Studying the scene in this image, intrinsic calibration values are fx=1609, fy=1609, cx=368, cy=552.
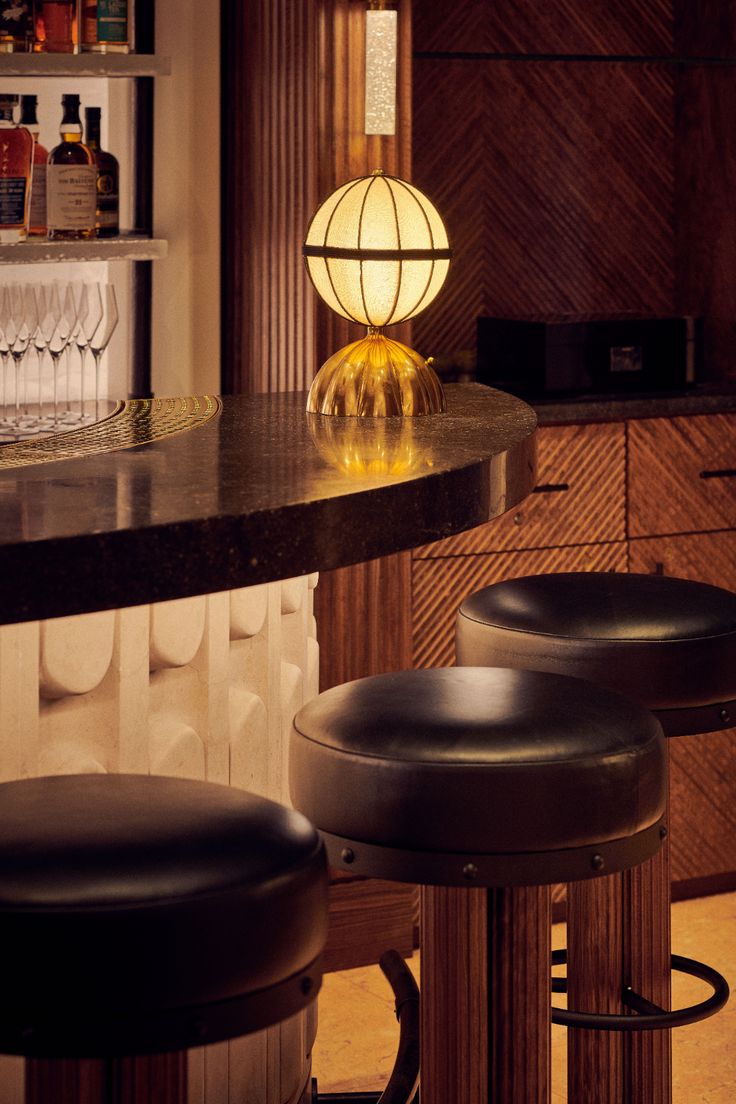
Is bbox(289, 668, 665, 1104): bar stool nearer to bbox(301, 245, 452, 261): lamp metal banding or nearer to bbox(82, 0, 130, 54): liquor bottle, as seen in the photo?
bbox(301, 245, 452, 261): lamp metal banding

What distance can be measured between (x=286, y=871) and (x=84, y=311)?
2.11 metres

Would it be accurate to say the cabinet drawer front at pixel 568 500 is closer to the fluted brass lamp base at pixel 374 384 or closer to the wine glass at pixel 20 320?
the wine glass at pixel 20 320

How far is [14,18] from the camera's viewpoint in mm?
3277

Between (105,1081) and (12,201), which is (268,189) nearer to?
(12,201)

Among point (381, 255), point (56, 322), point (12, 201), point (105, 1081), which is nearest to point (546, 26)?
point (12, 201)

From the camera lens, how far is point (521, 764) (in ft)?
4.96

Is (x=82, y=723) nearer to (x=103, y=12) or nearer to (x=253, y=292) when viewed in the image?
(x=253, y=292)

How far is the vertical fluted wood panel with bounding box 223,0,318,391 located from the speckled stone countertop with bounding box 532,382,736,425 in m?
0.58

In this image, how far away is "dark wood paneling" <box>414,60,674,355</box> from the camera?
13.1ft

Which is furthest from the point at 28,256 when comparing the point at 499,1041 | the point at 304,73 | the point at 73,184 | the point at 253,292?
the point at 499,1041

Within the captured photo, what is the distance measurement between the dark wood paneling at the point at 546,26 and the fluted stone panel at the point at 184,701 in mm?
2076

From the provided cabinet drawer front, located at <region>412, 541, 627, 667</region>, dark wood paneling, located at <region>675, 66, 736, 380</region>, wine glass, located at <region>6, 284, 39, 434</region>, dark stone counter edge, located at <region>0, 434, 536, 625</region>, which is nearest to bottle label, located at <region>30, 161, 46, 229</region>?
wine glass, located at <region>6, 284, 39, 434</region>

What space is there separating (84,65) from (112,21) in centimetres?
14

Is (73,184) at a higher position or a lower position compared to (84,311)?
higher
